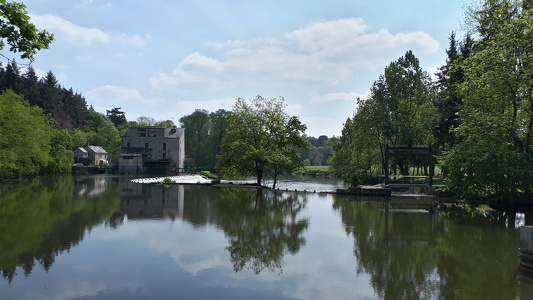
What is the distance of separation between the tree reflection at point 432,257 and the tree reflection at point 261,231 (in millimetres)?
2654

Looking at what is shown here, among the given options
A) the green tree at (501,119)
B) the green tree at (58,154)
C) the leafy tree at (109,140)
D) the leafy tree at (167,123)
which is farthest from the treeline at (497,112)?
the leafy tree at (167,123)

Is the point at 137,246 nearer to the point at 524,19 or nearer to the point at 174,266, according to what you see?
the point at 174,266

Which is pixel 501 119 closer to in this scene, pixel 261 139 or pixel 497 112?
pixel 497 112

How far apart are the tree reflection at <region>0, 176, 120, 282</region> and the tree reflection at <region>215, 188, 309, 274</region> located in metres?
6.21

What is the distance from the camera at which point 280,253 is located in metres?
12.3

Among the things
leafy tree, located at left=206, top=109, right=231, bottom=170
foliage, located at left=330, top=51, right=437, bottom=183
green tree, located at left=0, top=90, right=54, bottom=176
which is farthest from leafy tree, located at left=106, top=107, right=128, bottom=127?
foliage, located at left=330, top=51, right=437, bottom=183

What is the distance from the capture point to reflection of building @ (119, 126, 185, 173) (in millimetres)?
76000

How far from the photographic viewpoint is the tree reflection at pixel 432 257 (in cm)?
915

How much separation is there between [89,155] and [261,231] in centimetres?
8157

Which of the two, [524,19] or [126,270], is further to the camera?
[524,19]

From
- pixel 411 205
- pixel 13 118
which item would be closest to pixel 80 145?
pixel 13 118

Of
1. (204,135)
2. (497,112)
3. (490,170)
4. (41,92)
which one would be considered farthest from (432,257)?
(41,92)

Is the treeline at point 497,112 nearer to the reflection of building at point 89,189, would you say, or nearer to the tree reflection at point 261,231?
the tree reflection at point 261,231

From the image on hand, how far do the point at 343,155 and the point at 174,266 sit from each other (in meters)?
38.6
